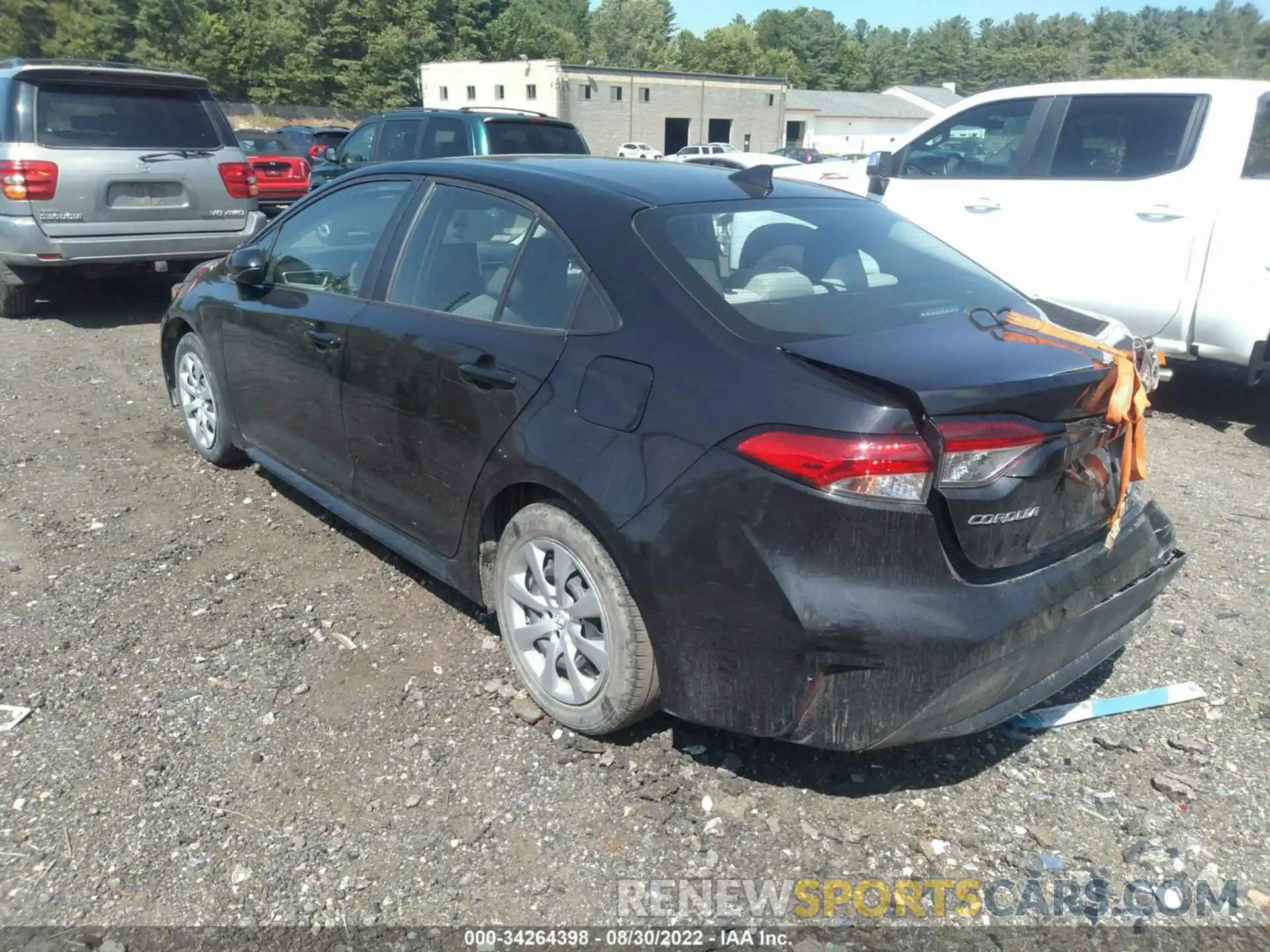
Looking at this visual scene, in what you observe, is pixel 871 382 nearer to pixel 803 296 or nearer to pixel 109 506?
pixel 803 296

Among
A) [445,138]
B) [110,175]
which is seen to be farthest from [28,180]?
[445,138]

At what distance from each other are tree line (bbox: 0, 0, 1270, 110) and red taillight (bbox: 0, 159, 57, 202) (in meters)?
64.3

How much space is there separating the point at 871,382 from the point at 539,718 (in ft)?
5.08

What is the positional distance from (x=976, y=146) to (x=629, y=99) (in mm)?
57369

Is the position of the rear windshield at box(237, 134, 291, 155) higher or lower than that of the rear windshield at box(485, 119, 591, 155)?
lower

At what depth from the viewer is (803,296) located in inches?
114

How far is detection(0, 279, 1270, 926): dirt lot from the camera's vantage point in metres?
2.48

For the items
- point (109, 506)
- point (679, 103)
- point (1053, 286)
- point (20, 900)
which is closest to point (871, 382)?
point (20, 900)

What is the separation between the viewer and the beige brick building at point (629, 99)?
58.0m

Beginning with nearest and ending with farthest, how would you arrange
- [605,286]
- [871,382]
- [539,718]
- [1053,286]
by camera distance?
[871,382] → [605,286] → [539,718] → [1053,286]

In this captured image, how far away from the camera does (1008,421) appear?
92.9 inches

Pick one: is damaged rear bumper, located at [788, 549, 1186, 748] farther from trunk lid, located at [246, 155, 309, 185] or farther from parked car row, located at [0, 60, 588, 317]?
trunk lid, located at [246, 155, 309, 185]

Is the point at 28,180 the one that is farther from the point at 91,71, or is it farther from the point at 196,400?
the point at 196,400

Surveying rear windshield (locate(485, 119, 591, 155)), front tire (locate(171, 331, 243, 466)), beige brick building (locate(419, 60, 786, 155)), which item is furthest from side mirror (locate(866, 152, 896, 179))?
beige brick building (locate(419, 60, 786, 155))
